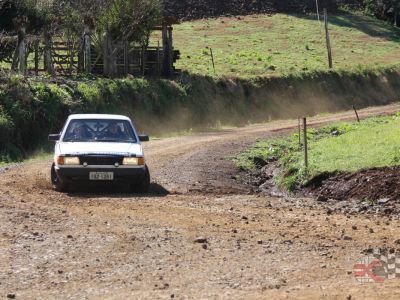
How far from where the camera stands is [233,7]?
241 feet

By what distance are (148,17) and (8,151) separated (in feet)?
54.6

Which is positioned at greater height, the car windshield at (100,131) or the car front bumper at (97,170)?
the car windshield at (100,131)

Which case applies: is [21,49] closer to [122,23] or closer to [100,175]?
[122,23]

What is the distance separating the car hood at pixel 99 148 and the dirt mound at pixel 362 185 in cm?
402

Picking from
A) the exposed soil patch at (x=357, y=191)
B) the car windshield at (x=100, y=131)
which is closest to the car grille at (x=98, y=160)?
the car windshield at (x=100, y=131)

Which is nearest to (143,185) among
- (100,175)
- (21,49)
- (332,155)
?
(100,175)

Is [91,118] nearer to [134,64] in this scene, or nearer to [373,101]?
[134,64]

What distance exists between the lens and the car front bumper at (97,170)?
15961mm

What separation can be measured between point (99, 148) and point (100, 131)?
3.70 ft

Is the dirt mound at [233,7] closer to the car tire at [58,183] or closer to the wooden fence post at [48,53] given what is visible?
the wooden fence post at [48,53]

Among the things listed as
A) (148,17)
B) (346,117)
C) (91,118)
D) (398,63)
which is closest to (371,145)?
(91,118)

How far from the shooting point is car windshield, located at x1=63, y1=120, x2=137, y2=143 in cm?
1719

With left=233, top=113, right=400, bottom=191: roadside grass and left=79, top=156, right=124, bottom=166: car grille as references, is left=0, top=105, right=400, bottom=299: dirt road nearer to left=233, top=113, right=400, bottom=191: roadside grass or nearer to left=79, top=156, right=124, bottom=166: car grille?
left=79, top=156, right=124, bottom=166: car grille

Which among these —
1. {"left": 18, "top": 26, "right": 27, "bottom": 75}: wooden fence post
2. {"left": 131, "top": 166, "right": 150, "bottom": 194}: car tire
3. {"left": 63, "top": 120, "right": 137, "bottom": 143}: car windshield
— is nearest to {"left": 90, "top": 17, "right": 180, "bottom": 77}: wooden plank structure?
{"left": 18, "top": 26, "right": 27, "bottom": 75}: wooden fence post
